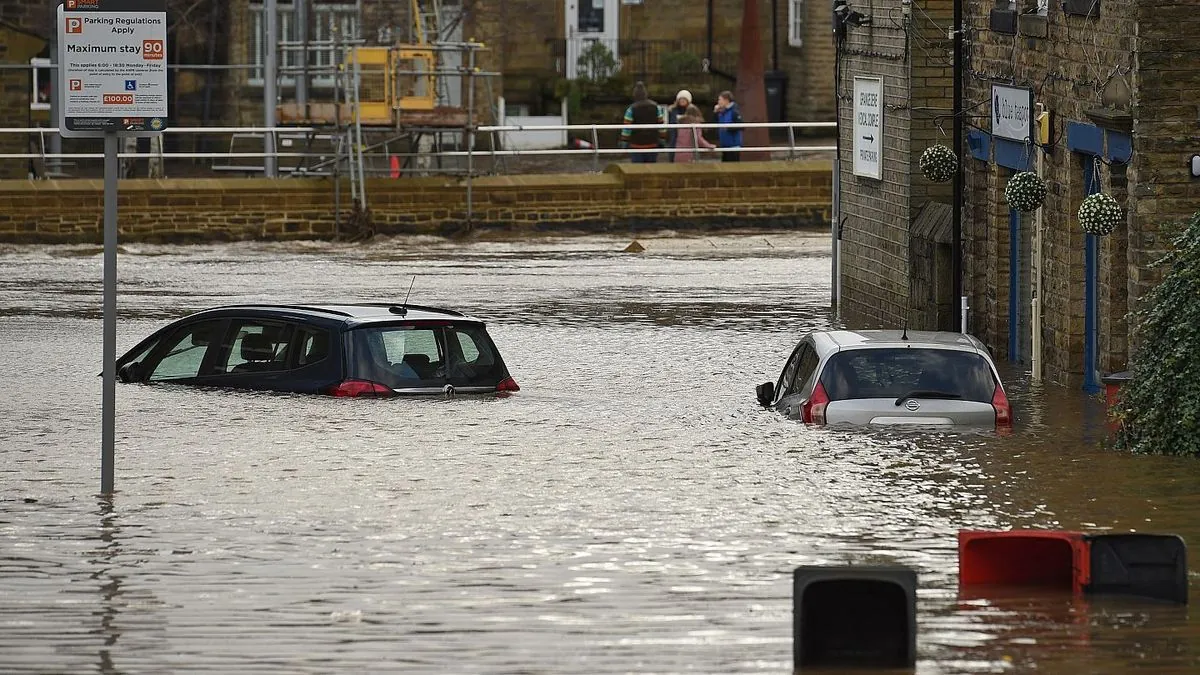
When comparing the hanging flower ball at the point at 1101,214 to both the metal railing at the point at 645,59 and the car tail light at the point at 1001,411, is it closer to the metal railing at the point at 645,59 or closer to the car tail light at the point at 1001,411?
the car tail light at the point at 1001,411

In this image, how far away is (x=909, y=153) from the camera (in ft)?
89.8

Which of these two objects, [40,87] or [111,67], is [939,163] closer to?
[111,67]

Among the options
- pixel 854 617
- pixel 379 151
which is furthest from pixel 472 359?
pixel 379 151

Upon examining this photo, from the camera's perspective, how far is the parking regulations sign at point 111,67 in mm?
13750

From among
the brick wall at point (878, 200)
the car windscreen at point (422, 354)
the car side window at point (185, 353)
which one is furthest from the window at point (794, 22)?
the car windscreen at point (422, 354)

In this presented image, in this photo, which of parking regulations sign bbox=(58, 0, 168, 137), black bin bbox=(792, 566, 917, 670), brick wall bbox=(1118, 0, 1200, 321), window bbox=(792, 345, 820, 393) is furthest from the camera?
brick wall bbox=(1118, 0, 1200, 321)

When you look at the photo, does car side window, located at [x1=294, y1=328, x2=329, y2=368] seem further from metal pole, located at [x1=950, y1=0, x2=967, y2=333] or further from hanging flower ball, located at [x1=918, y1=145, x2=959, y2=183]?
metal pole, located at [x1=950, y1=0, x2=967, y2=333]

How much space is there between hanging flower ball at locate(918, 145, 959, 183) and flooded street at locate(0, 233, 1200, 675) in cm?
277

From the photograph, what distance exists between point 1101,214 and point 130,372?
860 centimetres

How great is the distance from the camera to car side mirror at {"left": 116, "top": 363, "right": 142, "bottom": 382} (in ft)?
67.9

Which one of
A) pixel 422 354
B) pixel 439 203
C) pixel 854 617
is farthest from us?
pixel 439 203

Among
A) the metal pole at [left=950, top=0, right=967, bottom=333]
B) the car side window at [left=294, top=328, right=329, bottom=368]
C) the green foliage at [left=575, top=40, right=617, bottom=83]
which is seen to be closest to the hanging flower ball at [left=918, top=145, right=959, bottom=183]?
the metal pole at [left=950, top=0, right=967, bottom=333]

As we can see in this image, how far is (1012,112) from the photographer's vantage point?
2394cm

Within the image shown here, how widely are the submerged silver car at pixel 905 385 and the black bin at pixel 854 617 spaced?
7055mm
